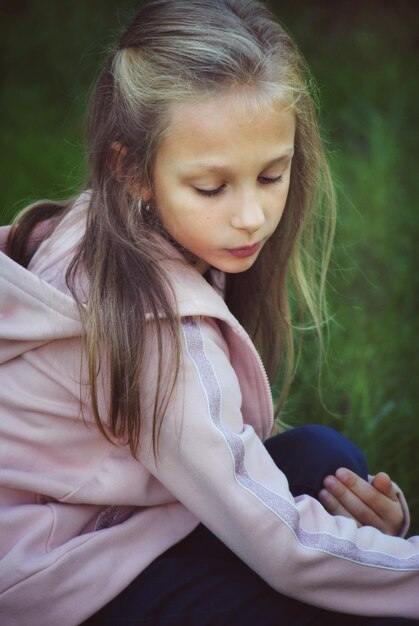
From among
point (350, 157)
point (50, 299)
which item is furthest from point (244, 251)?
point (350, 157)

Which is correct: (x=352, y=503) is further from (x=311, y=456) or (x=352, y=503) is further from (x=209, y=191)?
(x=209, y=191)

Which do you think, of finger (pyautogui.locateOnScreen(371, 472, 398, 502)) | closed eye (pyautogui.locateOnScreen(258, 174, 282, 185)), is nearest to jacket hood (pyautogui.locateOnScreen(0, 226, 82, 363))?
closed eye (pyautogui.locateOnScreen(258, 174, 282, 185))

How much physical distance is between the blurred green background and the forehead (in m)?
0.66

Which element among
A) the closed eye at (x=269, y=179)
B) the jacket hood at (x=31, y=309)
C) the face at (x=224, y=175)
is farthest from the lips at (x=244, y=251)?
the jacket hood at (x=31, y=309)

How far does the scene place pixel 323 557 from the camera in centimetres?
167

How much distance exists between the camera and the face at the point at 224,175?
5.57 ft

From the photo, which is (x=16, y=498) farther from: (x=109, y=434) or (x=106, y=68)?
(x=106, y=68)

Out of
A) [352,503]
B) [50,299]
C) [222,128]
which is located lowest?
[352,503]

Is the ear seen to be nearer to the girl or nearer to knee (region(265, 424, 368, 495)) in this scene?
the girl

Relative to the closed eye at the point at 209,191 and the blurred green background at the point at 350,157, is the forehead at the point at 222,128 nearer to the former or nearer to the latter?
the closed eye at the point at 209,191

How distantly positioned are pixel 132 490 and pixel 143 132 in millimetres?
633

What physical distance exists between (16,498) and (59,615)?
22 cm

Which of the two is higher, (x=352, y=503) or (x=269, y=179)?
(x=269, y=179)

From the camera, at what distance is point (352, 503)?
1.94m
